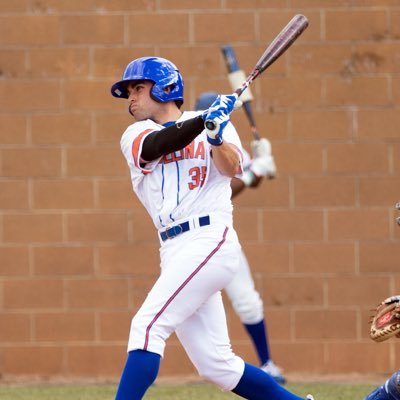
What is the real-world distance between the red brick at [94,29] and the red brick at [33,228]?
1163mm

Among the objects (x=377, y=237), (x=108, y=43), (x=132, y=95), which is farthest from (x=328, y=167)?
(x=132, y=95)

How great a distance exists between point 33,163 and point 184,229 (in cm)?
306

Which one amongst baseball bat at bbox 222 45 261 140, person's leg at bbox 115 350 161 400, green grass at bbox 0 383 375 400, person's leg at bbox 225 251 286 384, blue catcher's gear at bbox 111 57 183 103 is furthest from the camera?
Answer: person's leg at bbox 225 251 286 384

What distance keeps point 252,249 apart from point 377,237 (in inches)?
32.0

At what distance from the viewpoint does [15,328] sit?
7.57 meters

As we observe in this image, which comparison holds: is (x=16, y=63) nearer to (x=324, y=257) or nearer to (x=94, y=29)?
(x=94, y=29)

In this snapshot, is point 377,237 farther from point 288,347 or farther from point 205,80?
point 205,80

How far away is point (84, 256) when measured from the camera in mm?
7566

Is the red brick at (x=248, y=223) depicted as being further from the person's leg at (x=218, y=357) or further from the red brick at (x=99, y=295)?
the person's leg at (x=218, y=357)

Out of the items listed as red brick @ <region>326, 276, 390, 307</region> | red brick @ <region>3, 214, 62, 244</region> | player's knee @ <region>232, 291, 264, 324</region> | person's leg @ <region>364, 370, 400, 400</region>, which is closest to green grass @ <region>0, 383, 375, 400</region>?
player's knee @ <region>232, 291, 264, 324</region>

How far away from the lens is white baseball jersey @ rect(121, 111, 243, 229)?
186 inches

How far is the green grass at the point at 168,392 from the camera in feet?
21.9

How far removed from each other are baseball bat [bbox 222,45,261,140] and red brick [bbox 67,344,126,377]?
168 cm

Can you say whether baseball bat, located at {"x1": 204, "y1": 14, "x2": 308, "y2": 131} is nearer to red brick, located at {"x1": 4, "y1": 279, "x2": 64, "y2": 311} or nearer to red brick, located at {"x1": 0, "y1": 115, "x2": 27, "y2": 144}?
red brick, located at {"x1": 0, "y1": 115, "x2": 27, "y2": 144}
